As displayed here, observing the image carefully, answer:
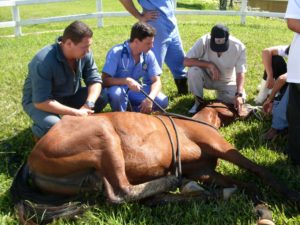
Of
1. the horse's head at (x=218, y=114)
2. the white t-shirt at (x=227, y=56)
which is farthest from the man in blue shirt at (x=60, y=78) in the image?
Answer: the white t-shirt at (x=227, y=56)

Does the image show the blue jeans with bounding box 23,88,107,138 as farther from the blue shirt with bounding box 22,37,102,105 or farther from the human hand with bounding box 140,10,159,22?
the human hand with bounding box 140,10,159,22

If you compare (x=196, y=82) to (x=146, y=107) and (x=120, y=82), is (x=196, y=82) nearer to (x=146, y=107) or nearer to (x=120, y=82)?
(x=146, y=107)

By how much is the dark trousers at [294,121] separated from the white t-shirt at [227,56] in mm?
1570

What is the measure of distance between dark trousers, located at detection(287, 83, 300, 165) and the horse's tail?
199cm

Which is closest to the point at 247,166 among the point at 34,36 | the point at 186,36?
the point at 186,36

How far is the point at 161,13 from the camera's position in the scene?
223 inches

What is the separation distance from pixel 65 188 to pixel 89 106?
4.00 feet

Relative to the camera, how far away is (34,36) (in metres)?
11.4

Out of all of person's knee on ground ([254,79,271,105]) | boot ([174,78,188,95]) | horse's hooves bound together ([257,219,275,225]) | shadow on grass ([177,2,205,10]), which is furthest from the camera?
shadow on grass ([177,2,205,10])

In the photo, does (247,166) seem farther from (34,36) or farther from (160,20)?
(34,36)

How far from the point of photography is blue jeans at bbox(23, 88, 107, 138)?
4.12m

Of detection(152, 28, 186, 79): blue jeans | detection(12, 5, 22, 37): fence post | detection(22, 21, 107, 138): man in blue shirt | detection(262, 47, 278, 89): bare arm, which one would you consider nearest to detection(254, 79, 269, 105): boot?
detection(262, 47, 278, 89): bare arm

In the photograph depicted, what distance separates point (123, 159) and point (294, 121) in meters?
1.61

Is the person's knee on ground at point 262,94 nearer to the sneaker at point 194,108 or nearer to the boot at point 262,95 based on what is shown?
the boot at point 262,95
